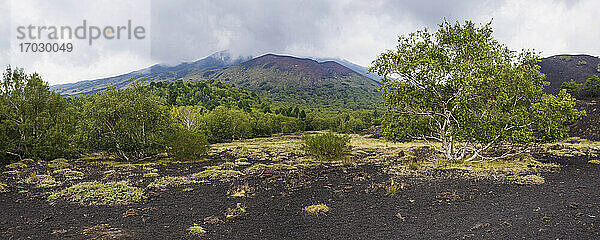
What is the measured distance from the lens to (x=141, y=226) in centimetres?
912

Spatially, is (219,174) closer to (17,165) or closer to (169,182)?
(169,182)

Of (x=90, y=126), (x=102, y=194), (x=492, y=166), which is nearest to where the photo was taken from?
(x=102, y=194)

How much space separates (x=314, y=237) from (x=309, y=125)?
87.8 m

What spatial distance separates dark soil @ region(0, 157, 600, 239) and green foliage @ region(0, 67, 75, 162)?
12.4 meters

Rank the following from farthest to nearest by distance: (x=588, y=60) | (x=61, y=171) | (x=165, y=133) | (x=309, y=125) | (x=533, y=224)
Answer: (x=309, y=125) → (x=588, y=60) → (x=165, y=133) → (x=61, y=171) → (x=533, y=224)

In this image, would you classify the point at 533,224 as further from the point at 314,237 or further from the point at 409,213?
the point at 314,237

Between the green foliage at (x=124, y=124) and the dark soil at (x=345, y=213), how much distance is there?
8.67 meters

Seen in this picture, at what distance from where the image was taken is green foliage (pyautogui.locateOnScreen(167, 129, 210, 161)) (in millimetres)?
23641

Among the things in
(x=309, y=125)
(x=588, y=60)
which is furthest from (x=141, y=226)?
(x=588, y=60)

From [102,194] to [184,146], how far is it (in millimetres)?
10954

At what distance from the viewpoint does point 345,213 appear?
9.95m

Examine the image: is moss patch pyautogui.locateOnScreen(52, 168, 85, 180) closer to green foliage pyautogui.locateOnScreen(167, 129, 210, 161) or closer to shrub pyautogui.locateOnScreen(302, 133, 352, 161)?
green foliage pyautogui.locateOnScreen(167, 129, 210, 161)

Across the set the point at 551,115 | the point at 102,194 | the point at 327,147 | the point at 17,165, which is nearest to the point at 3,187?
the point at 102,194

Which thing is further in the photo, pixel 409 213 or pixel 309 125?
pixel 309 125
